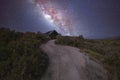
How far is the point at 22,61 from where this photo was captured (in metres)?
20.2

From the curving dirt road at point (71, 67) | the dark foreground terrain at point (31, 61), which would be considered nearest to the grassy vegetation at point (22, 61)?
the dark foreground terrain at point (31, 61)

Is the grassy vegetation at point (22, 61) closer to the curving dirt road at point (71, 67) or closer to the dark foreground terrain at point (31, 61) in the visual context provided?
the dark foreground terrain at point (31, 61)

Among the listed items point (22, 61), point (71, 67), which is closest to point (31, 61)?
point (22, 61)

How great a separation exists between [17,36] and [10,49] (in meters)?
4.63

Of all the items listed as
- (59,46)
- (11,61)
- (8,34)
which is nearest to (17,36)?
(8,34)

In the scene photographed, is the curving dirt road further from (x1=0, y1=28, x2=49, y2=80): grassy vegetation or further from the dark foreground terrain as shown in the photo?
(x1=0, y1=28, x2=49, y2=80): grassy vegetation

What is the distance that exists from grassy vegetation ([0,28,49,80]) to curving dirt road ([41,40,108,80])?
2.82ft

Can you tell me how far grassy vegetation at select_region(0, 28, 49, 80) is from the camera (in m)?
19.4

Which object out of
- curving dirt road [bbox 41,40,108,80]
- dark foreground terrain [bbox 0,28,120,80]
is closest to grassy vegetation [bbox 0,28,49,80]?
dark foreground terrain [bbox 0,28,120,80]

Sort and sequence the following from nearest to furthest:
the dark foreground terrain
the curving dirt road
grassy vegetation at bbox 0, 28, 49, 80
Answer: grassy vegetation at bbox 0, 28, 49, 80 < the dark foreground terrain < the curving dirt road

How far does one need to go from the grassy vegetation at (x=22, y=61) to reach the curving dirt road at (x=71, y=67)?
33.8 inches

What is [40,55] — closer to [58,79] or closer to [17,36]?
[58,79]

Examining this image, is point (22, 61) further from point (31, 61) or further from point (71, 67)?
point (71, 67)

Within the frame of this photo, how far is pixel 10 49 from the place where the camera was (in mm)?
21828
